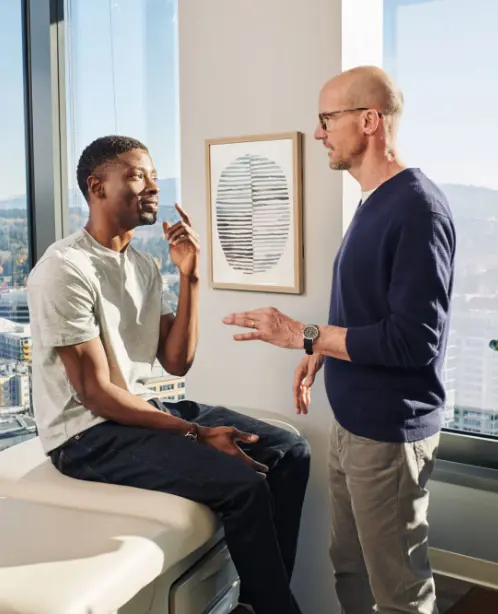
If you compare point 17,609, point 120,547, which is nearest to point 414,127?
point 120,547

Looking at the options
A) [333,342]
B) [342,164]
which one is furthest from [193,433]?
[342,164]

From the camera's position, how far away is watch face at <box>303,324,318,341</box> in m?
1.82

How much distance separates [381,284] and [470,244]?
35.0 inches

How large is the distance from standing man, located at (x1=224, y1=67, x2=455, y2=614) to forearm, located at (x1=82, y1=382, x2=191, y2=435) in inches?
11.4

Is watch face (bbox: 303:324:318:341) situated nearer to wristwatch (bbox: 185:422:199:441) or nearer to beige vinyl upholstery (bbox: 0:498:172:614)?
wristwatch (bbox: 185:422:199:441)

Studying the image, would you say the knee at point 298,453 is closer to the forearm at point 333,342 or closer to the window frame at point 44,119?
the forearm at point 333,342

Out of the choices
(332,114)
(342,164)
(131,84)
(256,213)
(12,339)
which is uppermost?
(131,84)

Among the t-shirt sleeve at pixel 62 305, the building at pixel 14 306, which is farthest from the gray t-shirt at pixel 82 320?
the building at pixel 14 306

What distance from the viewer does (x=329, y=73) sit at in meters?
2.26

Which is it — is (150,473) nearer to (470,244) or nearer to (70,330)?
(70,330)

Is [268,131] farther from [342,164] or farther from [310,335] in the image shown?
[310,335]

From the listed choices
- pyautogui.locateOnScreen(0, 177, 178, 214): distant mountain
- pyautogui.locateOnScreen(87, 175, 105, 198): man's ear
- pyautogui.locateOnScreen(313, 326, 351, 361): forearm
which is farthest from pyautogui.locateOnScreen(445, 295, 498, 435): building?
pyautogui.locateOnScreen(87, 175, 105, 198): man's ear

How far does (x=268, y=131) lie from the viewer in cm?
239

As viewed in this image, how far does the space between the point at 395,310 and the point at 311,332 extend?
22 cm
